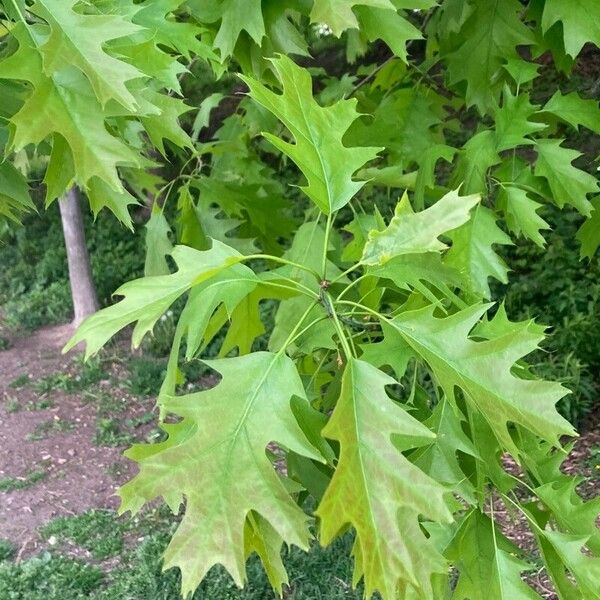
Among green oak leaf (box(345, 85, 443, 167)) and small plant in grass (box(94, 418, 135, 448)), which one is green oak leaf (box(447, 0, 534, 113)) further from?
small plant in grass (box(94, 418, 135, 448))

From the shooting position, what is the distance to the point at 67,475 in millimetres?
5199

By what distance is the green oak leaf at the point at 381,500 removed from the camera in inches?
34.2

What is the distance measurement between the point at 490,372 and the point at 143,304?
468 mm

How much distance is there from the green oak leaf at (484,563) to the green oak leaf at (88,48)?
81 cm

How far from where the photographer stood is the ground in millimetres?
3834

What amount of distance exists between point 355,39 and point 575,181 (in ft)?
2.64

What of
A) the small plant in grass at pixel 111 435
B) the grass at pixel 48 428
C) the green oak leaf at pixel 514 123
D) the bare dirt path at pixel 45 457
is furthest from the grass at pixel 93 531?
the green oak leaf at pixel 514 123

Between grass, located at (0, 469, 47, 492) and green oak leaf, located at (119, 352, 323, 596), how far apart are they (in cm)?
457

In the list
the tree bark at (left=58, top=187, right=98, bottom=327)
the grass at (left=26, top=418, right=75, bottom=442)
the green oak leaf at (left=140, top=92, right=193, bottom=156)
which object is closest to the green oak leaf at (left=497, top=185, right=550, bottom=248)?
the green oak leaf at (left=140, top=92, right=193, bottom=156)

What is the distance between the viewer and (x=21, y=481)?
516cm

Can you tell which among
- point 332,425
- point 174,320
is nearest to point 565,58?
point 332,425

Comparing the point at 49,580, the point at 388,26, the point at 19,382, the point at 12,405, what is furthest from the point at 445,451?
the point at 19,382

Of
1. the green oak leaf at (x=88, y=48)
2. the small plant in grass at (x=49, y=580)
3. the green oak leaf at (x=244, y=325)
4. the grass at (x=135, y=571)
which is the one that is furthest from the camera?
the small plant in grass at (x=49, y=580)

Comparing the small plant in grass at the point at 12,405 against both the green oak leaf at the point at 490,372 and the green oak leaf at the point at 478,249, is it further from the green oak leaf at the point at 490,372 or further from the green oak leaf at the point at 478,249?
the green oak leaf at the point at 490,372
